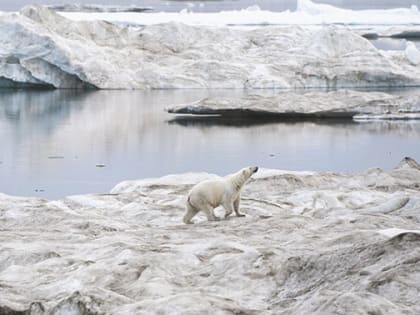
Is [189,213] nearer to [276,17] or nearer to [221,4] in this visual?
[276,17]

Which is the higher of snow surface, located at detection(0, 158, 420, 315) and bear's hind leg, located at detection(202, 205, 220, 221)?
snow surface, located at detection(0, 158, 420, 315)

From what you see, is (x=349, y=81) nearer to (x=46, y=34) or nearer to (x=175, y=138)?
(x=46, y=34)

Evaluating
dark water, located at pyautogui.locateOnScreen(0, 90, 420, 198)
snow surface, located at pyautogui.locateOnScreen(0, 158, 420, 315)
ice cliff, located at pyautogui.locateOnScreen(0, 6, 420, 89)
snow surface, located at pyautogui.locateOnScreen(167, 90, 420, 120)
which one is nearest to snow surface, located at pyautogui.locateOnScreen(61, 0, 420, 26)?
ice cliff, located at pyautogui.locateOnScreen(0, 6, 420, 89)

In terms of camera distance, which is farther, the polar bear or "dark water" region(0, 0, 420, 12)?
"dark water" region(0, 0, 420, 12)

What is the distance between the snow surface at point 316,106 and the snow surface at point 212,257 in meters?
15.4

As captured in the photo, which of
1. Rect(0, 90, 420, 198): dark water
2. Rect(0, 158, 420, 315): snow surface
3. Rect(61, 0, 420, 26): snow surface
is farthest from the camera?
Rect(61, 0, 420, 26): snow surface

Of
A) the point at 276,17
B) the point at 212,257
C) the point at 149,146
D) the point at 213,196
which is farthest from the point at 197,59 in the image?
the point at 212,257

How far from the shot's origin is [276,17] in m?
53.3

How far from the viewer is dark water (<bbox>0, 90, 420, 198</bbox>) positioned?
602 inches

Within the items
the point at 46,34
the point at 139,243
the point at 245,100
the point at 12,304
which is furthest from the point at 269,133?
the point at 12,304

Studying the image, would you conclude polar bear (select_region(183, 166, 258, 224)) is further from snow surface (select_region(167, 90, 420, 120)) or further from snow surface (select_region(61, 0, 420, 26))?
snow surface (select_region(61, 0, 420, 26))

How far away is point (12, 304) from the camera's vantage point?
12.8 ft

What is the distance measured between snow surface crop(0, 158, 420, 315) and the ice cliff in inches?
1081

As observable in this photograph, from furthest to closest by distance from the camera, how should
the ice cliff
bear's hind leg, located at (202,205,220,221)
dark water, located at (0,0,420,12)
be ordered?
dark water, located at (0,0,420,12) < the ice cliff < bear's hind leg, located at (202,205,220,221)
